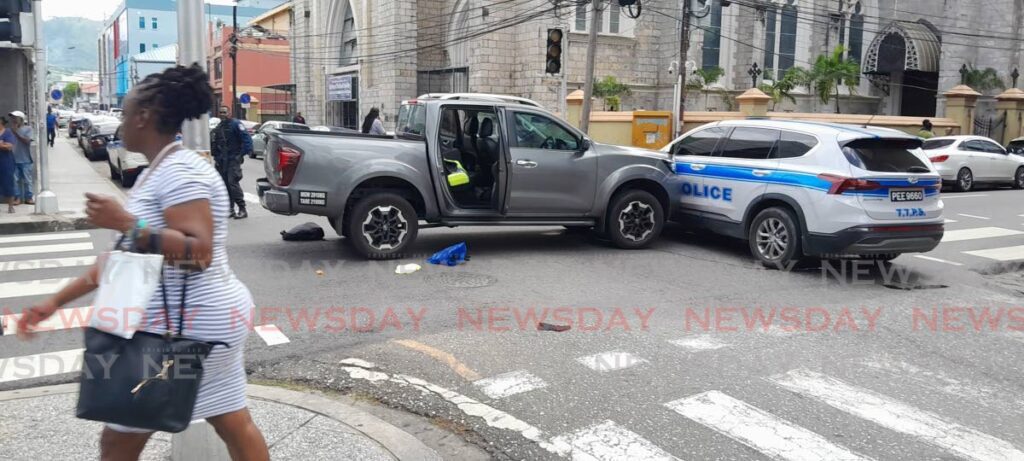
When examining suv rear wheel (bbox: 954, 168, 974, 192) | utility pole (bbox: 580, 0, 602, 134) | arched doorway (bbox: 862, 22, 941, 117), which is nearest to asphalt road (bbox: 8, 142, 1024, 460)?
utility pole (bbox: 580, 0, 602, 134)

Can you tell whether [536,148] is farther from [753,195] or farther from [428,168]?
[753,195]

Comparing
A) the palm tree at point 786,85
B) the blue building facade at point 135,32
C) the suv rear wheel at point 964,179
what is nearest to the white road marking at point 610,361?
the suv rear wheel at point 964,179

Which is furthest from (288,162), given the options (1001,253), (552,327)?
(1001,253)

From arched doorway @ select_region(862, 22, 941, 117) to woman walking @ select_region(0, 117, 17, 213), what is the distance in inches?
1311

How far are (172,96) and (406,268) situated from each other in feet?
19.7

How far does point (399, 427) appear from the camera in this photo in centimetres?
476

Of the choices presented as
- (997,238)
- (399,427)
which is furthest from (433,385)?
(997,238)

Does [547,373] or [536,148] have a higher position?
[536,148]

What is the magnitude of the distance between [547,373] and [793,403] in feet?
5.38

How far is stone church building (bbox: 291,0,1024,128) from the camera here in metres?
30.8

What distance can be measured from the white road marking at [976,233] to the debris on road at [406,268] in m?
8.30

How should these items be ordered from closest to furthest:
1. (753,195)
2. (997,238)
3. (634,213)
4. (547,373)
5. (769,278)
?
(547,373) < (769,278) < (753,195) < (634,213) < (997,238)

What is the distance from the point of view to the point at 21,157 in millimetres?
13727

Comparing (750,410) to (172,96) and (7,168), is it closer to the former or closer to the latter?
(172,96)
